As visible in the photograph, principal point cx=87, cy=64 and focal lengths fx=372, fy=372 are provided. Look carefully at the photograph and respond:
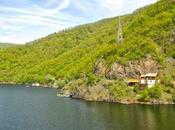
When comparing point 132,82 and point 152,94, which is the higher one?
point 132,82

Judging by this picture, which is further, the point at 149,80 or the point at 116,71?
the point at 116,71

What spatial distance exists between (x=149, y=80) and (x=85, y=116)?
54.1 meters

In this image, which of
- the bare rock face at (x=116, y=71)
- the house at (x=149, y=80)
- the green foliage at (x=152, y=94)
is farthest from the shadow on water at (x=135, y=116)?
the bare rock face at (x=116, y=71)

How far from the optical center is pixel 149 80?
174375 mm

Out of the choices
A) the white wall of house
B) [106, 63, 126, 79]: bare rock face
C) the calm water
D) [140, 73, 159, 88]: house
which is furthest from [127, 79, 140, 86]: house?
A: the calm water

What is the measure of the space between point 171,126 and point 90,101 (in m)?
68.0

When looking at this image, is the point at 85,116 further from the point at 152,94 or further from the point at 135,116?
the point at 152,94

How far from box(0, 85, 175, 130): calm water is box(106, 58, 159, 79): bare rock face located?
31.3 meters

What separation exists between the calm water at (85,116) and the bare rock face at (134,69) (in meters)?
31.3

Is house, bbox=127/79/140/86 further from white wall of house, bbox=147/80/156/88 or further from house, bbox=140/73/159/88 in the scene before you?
white wall of house, bbox=147/80/156/88

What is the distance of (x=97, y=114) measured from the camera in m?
134

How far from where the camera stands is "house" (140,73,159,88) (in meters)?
173

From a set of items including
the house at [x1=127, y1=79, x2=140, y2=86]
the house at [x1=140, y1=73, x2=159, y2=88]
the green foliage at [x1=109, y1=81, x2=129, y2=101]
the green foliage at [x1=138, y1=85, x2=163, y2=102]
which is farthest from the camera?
the house at [x1=127, y1=79, x2=140, y2=86]

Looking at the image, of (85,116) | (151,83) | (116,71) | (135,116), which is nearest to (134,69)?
(116,71)
